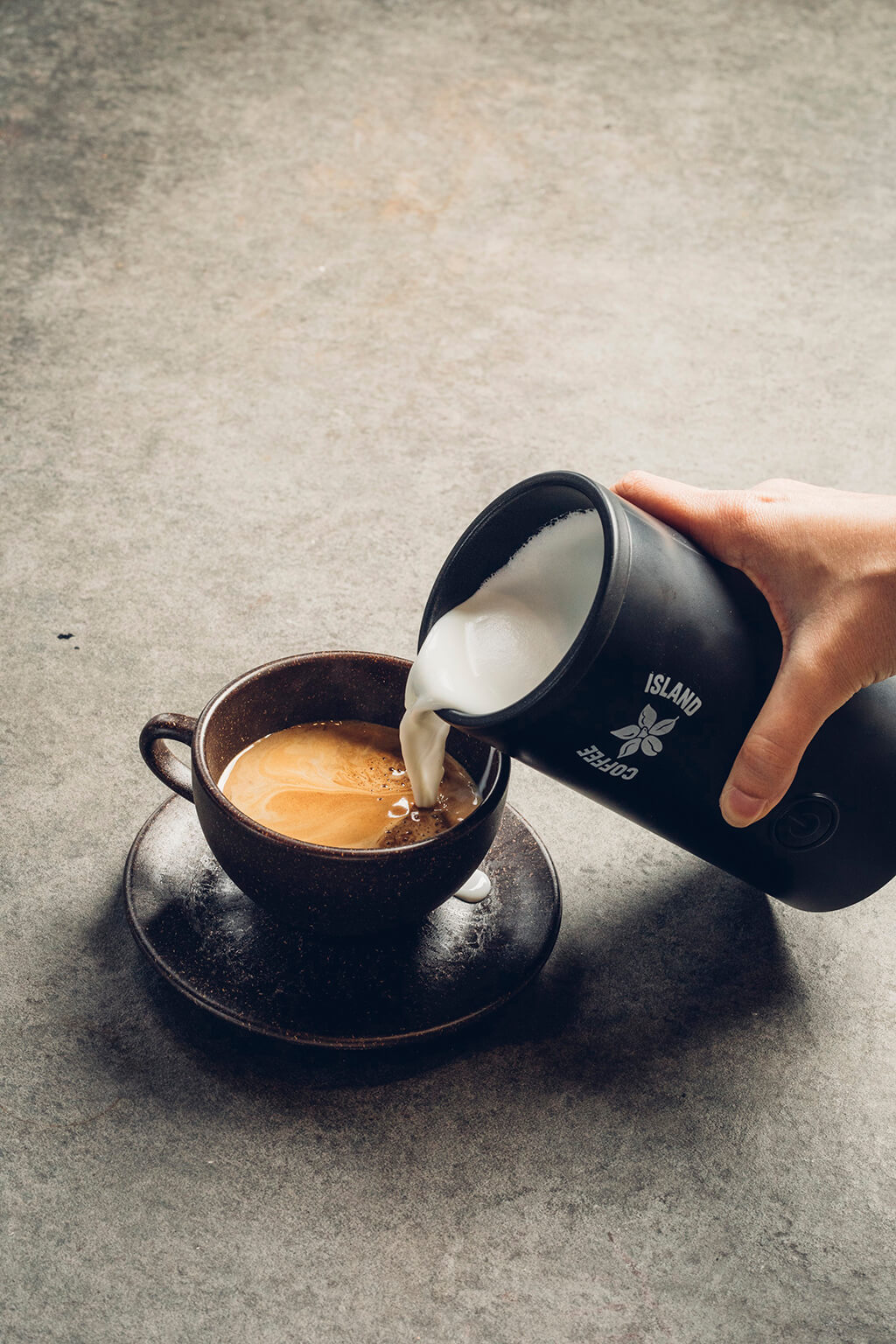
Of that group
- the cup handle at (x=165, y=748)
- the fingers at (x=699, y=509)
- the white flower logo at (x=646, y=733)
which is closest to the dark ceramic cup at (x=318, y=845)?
the cup handle at (x=165, y=748)

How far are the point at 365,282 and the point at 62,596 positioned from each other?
84cm

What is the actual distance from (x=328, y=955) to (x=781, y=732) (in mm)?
360

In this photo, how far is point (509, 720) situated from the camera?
28.5 inches

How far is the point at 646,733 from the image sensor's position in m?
0.75

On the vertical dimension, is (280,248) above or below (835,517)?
below

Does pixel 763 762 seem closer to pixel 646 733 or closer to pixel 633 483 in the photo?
pixel 646 733

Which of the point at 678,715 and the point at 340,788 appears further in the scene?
the point at 340,788

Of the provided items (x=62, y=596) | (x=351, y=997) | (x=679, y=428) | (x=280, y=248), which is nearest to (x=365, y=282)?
(x=280, y=248)

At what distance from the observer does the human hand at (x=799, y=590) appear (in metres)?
0.77

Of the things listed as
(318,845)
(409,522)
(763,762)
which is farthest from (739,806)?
(409,522)

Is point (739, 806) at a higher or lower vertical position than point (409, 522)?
higher

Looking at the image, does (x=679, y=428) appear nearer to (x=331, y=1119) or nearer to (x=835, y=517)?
(x=835, y=517)

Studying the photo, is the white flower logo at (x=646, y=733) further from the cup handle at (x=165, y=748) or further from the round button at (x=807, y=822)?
the cup handle at (x=165, y=748)

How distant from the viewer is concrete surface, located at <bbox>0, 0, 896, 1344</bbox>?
756 mm
